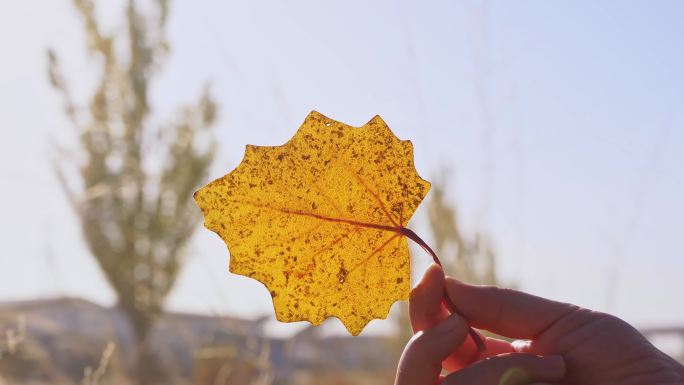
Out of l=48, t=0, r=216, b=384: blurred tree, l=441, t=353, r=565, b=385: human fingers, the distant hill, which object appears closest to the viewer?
l=441, t=353, r=565, b=385: human fingers

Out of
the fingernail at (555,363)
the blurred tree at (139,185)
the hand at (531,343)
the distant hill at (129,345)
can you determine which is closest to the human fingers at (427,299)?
the hand at (531,343)

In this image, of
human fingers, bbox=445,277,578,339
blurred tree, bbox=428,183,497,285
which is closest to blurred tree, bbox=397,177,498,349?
blurred tree, bbox=428,183,497,285

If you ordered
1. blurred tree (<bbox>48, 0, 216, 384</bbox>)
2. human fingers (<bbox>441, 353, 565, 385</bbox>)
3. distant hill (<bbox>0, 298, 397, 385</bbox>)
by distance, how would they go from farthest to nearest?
1. blurred tree (<bbox>48, 0, 216, 384</bbox>)
2. distant hill (<bbox>0, 298, 397, 385</bbox>)
3. human fingers (<bbox>441, 353, 565, 385</bbox>)

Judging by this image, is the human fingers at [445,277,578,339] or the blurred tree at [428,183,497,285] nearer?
the human fingers at [445,277,578,339]

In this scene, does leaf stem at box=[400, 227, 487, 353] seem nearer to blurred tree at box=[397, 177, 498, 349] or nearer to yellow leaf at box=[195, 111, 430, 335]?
yellow leaf at box=[195, 111, 430, 335]

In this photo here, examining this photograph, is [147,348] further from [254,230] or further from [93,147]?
[254,230]

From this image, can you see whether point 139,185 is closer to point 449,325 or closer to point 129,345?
point 129,345

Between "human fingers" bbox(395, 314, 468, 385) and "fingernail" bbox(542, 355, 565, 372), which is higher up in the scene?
"human fingers" bbox(395, 314, 468, 385)

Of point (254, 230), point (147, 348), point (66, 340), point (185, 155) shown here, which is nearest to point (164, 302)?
point (147, 348)
